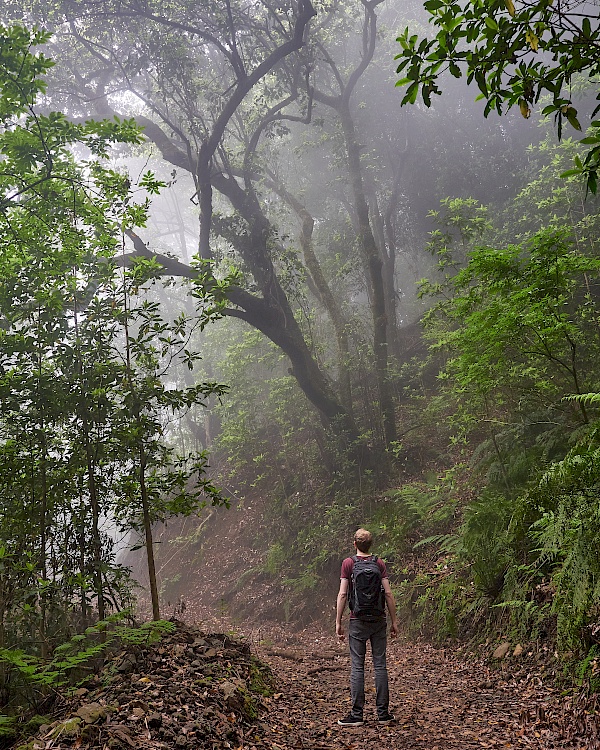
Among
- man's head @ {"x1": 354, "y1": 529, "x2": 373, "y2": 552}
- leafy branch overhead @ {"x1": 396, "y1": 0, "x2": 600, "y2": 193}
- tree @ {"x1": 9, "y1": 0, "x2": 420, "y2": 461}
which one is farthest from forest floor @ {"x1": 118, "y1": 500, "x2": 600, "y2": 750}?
tree @ {"x1": 9, "y1": 0, "x2": 420, "y2": 461}

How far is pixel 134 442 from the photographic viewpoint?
18.9 feet

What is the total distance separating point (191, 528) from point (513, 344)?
1405 cm

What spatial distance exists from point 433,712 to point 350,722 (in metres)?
0.81

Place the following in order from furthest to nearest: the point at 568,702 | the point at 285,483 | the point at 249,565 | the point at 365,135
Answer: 1. the point at 365,135
2. the point at 285,483
3. the point at 249,565
4. the point at 568,702

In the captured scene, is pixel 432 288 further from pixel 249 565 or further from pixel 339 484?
pixel 249 565

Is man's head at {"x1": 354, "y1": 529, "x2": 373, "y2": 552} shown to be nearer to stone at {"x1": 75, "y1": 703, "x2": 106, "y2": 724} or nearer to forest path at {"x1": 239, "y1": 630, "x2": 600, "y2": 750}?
forest path at {"x1": 239, "y1": 630, "x2": 600, "y2": 750}

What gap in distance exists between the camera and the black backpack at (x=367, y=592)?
4977mm

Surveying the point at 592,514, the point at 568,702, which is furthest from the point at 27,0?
the point at 568,702

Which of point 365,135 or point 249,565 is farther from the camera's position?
point 365,135

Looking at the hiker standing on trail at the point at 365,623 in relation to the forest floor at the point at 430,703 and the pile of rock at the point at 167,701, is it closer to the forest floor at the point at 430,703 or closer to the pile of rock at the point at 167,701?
the forest floor at the point at 430,703

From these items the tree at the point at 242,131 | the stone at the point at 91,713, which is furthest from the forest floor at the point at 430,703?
the tree at the point at 242,131

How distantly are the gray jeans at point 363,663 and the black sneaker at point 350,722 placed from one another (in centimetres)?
3

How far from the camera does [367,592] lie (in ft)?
16.4

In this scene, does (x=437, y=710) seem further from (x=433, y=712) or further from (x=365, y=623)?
(x=365, y=623)
